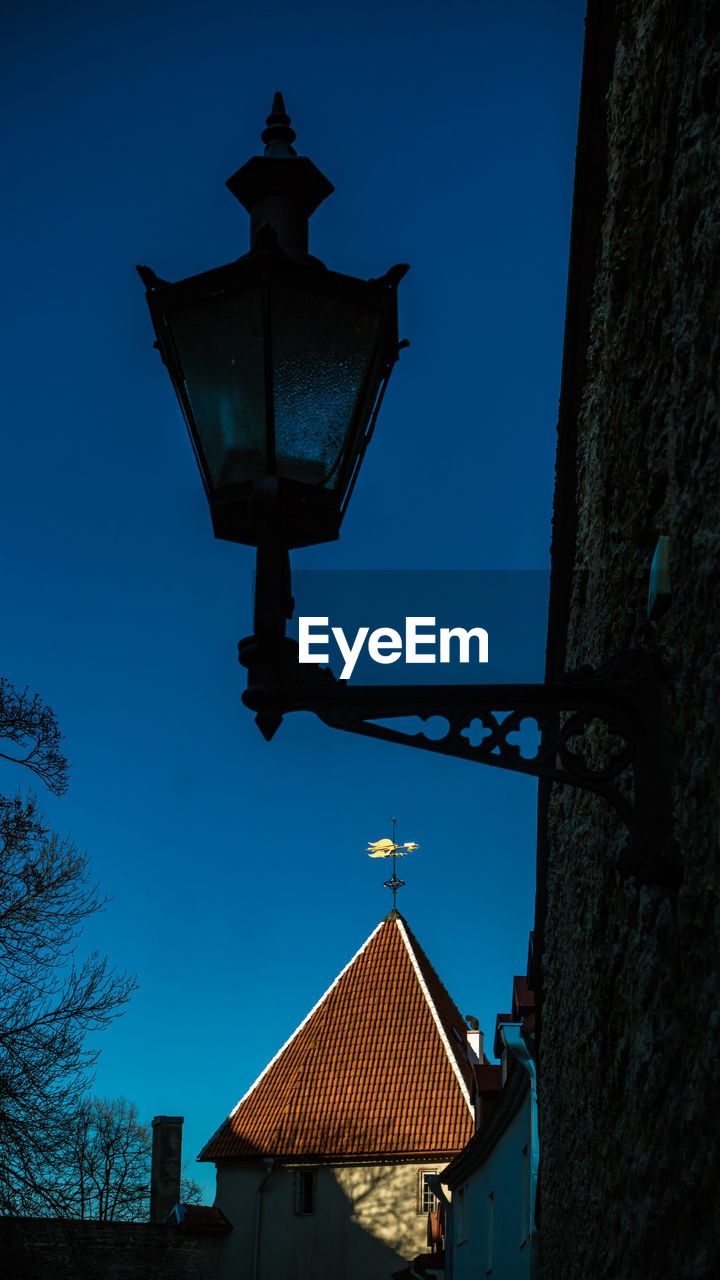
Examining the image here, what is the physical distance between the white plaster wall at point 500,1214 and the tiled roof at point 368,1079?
7.53 meters

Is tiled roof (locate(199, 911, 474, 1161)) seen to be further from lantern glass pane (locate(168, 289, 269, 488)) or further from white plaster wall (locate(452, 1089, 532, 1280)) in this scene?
lantern glass pane (locate(168, 289, 269, 488))

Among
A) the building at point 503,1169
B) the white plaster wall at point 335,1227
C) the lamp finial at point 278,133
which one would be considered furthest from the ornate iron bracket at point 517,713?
the white plaster wall at point 335,1227

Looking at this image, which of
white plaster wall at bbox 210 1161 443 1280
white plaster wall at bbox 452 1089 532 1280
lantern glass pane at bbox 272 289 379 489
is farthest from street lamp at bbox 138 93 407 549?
white plaster wall at bbox 210 1161 443 1280

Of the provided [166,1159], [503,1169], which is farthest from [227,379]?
[166,1159]

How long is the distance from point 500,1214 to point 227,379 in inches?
512

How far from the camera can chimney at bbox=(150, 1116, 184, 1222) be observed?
97.7 feet

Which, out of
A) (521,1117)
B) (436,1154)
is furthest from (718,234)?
(436,1154)

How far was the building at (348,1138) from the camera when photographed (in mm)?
25828

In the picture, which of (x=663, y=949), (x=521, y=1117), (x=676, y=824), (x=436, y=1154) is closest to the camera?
(x=676, y=824)

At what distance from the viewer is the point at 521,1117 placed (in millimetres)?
12438

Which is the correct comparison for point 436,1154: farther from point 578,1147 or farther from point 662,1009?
→ point 662,1009

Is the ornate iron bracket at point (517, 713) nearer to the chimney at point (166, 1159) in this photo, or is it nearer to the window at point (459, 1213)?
the window at point (459, 1213)

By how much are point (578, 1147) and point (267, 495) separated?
3545 millimetres

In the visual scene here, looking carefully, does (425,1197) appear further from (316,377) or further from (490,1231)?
(316,377)
